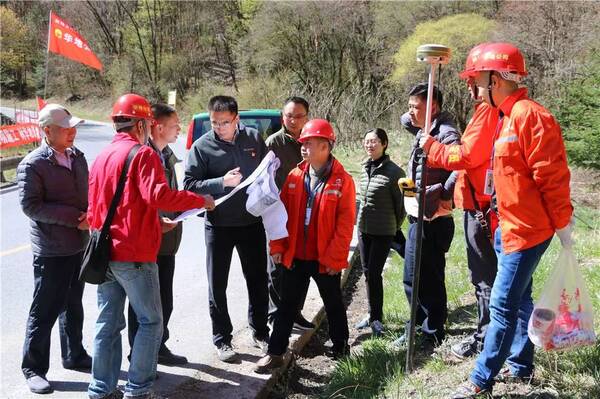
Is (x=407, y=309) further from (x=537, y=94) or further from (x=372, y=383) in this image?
(x=537, y=94)

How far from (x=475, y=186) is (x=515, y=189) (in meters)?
0.53

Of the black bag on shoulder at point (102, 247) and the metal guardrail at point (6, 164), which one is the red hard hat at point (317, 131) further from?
the metal guardrail at point (6, 164)

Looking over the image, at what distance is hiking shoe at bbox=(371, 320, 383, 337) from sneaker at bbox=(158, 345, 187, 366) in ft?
5.39

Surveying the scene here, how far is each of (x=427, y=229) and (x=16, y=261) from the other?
18.5 feet

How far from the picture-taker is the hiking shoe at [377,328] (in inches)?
191

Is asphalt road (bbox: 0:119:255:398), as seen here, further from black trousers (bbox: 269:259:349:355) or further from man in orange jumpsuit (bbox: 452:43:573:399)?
man in orange jumpsuit (bbox: 452:43:573:399)

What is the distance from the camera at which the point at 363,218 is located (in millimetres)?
5117

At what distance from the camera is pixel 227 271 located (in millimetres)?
4406

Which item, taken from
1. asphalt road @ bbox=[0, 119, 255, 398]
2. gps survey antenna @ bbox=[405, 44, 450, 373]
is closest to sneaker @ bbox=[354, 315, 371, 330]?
asphalt road @ bbox=[0, 119, 255, 398]

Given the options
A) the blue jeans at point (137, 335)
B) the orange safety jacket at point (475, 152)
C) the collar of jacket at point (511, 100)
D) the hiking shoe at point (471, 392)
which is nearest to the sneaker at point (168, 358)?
the blue jeans at point (137, 335)

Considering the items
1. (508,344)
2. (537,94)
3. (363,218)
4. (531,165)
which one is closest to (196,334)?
(363,218)

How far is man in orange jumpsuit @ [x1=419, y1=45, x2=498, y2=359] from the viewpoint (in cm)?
326

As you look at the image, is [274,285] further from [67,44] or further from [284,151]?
[67,44]

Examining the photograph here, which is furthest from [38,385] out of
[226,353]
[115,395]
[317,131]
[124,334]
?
[317,131]
